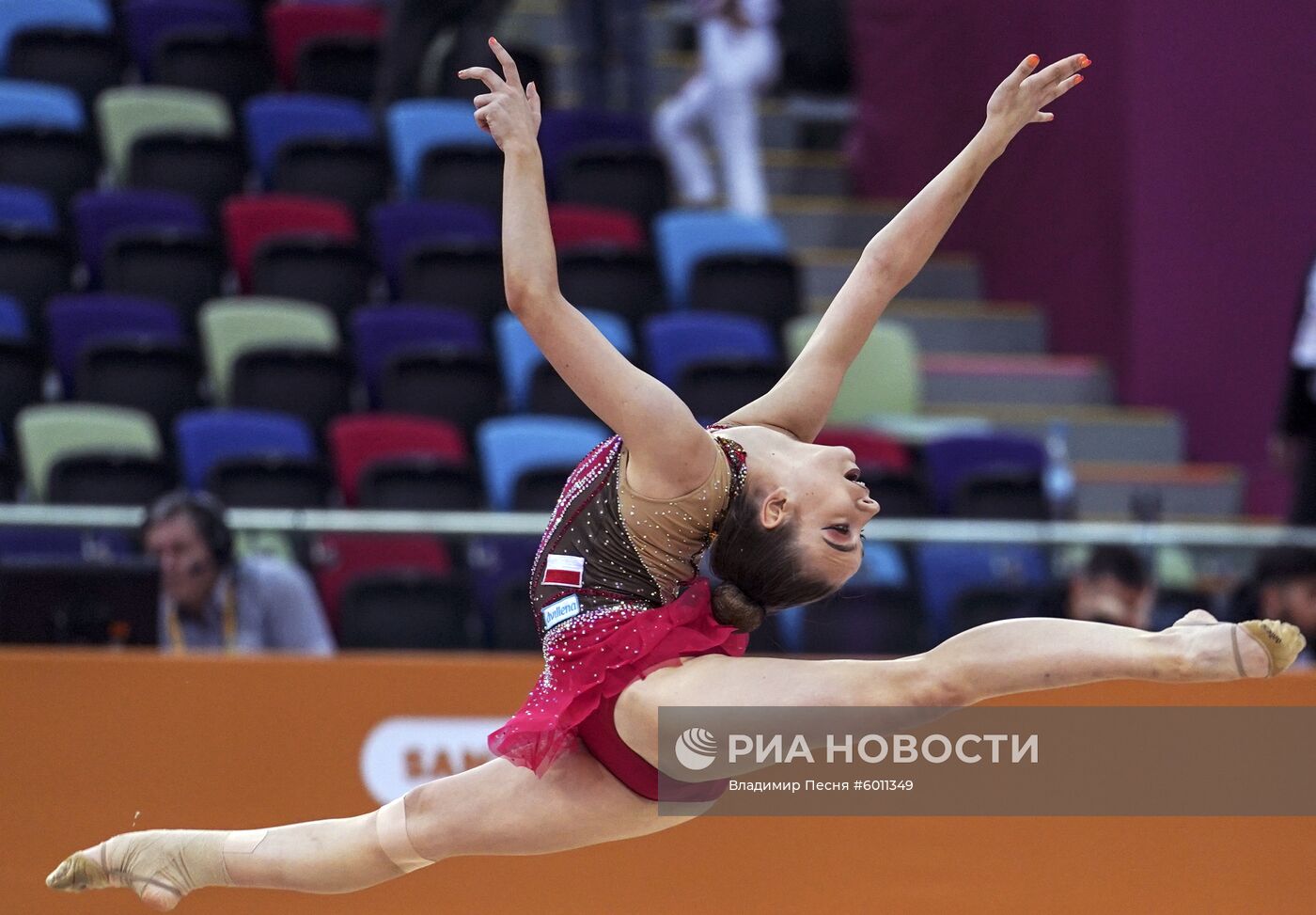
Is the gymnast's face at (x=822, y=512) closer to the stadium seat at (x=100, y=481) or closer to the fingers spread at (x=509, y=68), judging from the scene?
the fingers spread at (x=509, y=68)

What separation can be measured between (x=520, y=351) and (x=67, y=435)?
6.10 ft

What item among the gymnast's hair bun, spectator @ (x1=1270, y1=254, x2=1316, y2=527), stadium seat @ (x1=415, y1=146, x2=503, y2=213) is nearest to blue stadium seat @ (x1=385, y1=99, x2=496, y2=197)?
stadium seat @ (x1=415, y1=146, x2=503, y2=213)

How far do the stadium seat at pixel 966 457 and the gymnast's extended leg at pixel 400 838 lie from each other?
4.17 m

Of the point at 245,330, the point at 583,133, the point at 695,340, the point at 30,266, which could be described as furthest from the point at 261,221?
the point at 695,340

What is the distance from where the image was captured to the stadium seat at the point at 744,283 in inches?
326

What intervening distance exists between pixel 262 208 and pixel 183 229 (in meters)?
0.37

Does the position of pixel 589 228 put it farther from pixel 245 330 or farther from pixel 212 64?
pixel 212 64

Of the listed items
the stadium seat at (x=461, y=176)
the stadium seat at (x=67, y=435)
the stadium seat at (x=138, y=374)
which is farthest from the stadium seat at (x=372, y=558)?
the stadium seat at (x=461, y=176)

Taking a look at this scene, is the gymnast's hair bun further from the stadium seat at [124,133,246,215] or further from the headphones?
the stadium seat at [124,133,246,215]

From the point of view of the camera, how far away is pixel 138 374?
23.6 ft

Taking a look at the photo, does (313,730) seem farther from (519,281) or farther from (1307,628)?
(1307,628)

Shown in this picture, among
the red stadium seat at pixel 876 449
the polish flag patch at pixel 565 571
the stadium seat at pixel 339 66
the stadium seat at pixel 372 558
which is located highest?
the stadium seat at pixel 339 66

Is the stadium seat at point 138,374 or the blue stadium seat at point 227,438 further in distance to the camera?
the stadium seat at point 138,374

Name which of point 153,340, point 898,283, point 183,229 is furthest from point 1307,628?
point 183,229
